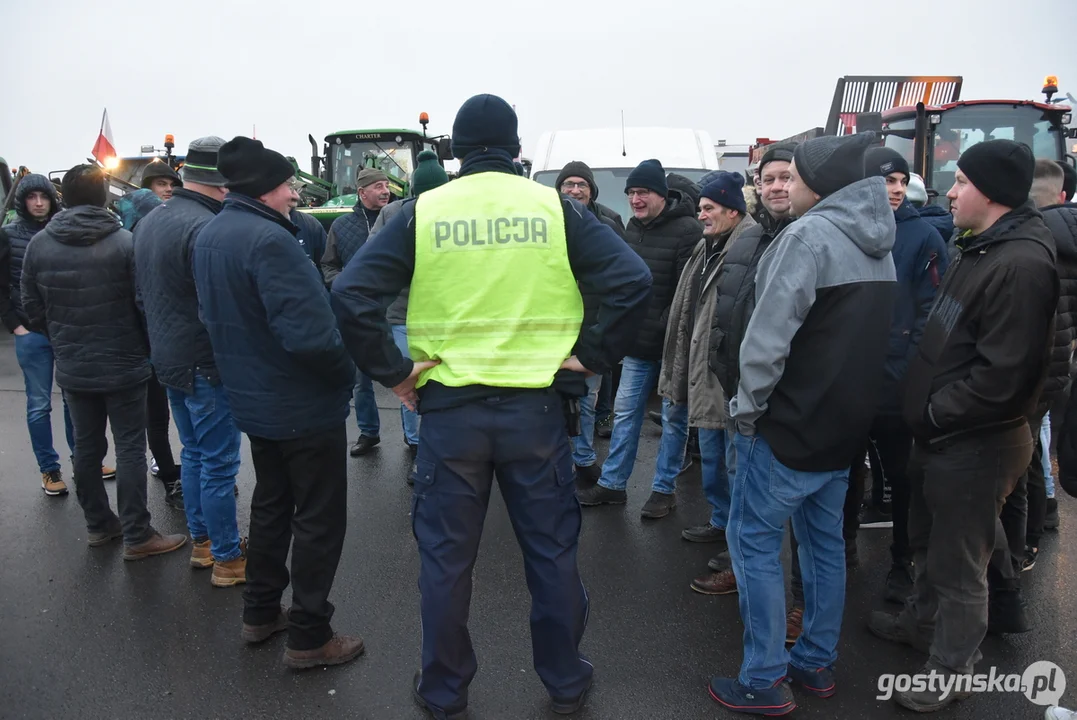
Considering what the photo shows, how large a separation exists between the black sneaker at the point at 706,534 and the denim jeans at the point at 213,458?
2419 mm

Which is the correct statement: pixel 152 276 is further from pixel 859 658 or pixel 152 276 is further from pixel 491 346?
pixel 859 658

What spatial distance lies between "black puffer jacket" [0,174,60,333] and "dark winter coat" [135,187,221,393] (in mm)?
1688

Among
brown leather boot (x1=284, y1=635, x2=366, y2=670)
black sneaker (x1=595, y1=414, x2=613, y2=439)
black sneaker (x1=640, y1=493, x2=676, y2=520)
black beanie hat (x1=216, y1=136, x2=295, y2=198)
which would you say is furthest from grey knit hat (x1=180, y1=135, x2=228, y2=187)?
black sneaker (x1=595, y1=414, x2=613, y2=439)

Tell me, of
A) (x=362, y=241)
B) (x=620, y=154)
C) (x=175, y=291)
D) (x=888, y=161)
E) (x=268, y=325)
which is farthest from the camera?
(x=620, y=154)

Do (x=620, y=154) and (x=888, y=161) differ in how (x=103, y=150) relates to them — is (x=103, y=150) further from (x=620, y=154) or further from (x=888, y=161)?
(x=888, y=161)

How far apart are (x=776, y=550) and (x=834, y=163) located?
1.39m

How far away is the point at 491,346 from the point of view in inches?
94.4

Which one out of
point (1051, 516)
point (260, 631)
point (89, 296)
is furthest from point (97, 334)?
point (1051, 516)

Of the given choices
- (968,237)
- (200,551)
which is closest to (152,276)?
(200,551)

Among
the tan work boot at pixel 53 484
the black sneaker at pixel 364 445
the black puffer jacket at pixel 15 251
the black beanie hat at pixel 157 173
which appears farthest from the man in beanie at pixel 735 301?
the black puffer jacket at pixel 15 251

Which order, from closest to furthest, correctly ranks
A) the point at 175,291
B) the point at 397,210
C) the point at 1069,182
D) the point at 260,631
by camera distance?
1. the point at 260,631
2. the point at 175,291
3. the point at 397,210
4. the point at 1069,182

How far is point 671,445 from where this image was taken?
4.28 meters

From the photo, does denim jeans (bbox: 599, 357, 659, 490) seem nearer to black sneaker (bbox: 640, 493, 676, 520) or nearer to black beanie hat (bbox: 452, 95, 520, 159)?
black sneaker (bbox: 640, 493, 676, 520)

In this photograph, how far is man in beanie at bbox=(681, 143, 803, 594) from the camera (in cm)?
280
